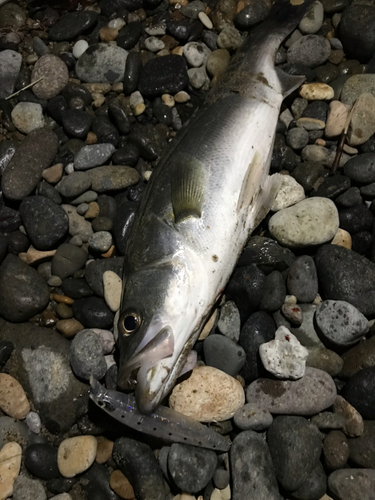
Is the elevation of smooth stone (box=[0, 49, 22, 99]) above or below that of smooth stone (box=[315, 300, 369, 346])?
above

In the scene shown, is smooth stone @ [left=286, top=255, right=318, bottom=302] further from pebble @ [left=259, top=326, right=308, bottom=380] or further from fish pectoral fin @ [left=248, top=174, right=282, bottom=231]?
fish pectoral fin @ [left=248, top=174, right=282, bottom=231]

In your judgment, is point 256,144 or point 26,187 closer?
point 256,144

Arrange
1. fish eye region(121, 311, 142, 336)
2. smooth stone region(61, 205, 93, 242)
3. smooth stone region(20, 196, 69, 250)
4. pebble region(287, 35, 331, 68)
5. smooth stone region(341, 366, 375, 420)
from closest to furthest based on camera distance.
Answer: fish eye region(121, 311, 142, 336), smooth stone region(341, 366, 375, 420), smooth stone region(20, 196, 69, 250), smooth stone region(61, 205, 93, 242), pebble region(287, 35, 331, 68)

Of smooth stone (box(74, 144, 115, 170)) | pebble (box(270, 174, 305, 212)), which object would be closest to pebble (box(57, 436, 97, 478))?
smooth stone (box(74, 144, 115, 170))

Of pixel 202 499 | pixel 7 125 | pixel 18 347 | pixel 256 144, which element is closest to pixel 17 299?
pixel 18 347

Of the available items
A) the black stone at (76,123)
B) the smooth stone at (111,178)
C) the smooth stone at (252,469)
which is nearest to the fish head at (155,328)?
the smooth stone at (252,469)

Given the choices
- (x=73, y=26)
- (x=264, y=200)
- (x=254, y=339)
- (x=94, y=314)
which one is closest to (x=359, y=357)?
(x=254, y=339)

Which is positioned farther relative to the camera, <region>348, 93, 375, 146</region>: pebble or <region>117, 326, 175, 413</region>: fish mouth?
<region>348, 93, 375, 146</region>: pebble

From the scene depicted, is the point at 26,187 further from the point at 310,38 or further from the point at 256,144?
the point at 310,38

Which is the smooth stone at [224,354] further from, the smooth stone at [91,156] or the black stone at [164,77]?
the black stone at [164,77]
